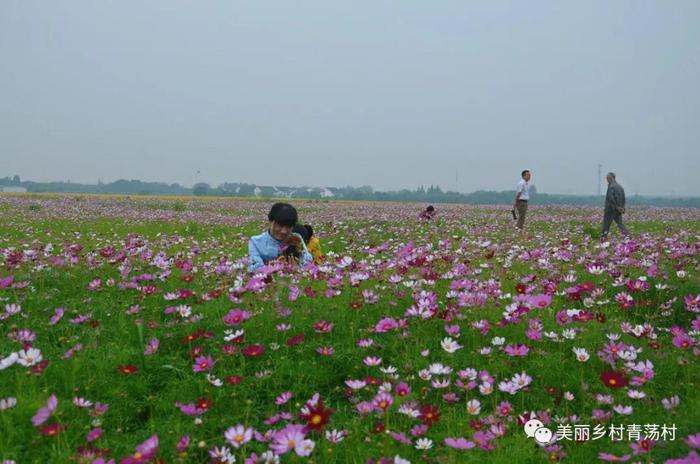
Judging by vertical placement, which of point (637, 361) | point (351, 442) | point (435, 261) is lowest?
point (351, 442)

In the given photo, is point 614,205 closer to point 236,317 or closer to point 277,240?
point 277,240

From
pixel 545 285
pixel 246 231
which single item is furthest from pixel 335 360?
pixel 246 231

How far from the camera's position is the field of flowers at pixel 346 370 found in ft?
8.38

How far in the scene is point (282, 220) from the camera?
6160mm

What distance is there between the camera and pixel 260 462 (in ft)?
7.43

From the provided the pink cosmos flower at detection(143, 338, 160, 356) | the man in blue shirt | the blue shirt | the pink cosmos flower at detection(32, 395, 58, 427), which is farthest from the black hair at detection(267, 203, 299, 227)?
the pink cosmos flower at detection(32, 395, 58, 427)

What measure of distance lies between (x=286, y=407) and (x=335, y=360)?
0.56 m

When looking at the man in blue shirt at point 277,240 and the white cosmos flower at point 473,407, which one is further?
the man in blue shirt at point 277,240

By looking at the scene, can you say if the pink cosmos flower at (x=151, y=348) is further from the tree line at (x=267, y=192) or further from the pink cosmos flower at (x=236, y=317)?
the tree line at (x=267, y=192)

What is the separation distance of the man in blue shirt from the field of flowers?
955 millimetres

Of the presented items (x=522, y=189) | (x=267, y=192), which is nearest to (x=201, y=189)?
(x=267, y=192)

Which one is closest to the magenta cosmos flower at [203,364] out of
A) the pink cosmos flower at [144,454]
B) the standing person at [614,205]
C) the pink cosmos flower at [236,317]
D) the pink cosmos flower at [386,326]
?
the pink cosmos flower at [236,317]

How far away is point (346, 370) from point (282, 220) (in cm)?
298

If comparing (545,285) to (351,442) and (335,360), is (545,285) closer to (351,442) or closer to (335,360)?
(335,360)
